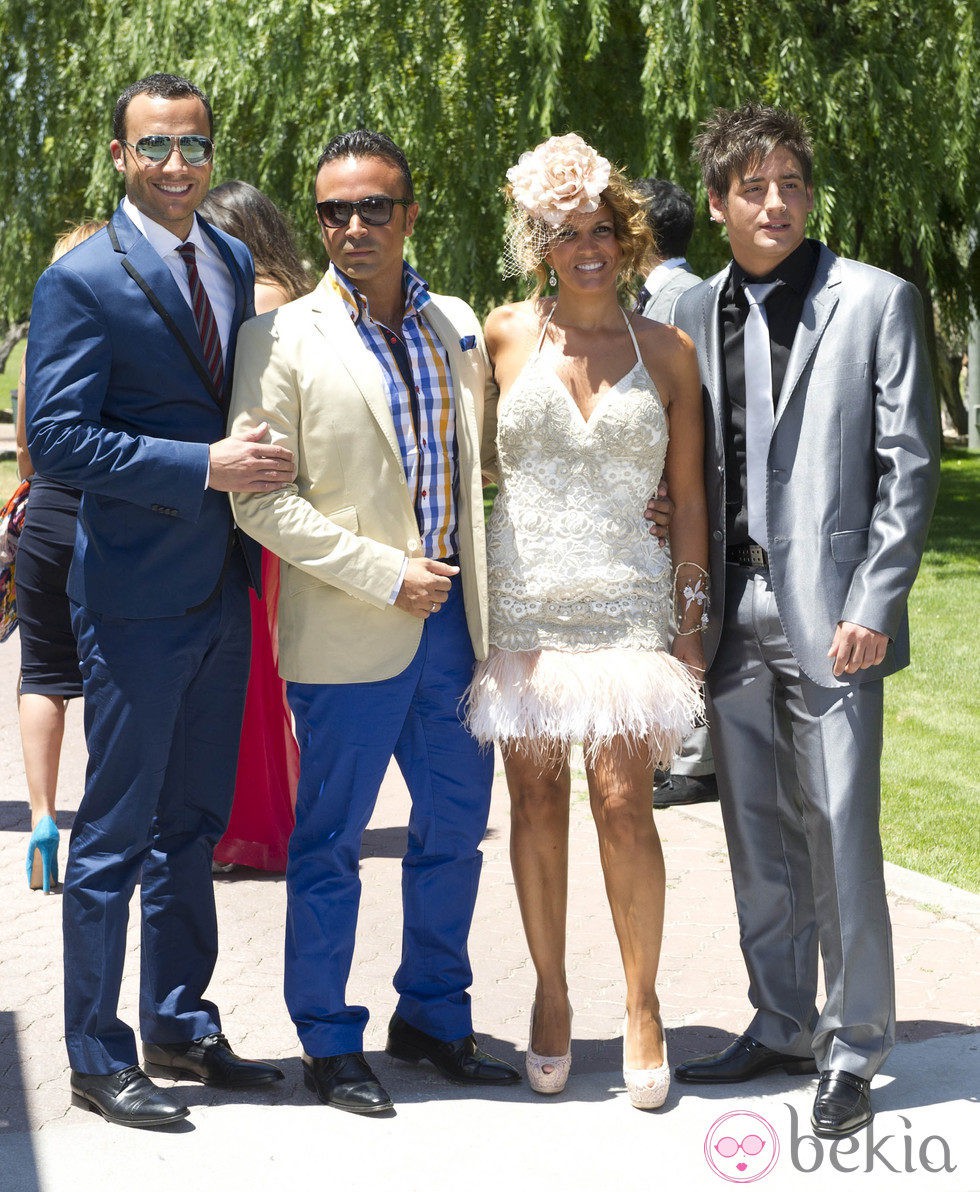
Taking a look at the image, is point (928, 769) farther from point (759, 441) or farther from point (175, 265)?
point (175, 265)

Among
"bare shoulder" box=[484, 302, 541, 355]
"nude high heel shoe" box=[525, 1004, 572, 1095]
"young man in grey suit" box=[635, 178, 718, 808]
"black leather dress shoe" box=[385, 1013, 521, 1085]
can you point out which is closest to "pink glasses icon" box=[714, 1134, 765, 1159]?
"nude high heel shoe" box=[525, 1004, 572, 1095]

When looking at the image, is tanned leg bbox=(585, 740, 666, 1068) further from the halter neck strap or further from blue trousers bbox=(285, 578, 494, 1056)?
the halter neck strap

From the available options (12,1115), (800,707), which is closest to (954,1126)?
(800,707)

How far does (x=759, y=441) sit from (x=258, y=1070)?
1.96 m

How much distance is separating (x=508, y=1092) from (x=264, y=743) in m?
1.92

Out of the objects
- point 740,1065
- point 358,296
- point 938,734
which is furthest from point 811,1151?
point 938,734

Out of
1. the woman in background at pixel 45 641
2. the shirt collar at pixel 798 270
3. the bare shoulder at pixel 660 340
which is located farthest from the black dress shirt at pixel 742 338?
the woman in background at pixel 45 641

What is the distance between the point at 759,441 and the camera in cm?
357

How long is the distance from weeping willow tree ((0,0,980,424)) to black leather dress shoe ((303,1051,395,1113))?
7.44m

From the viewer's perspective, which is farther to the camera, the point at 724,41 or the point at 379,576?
the point at 724,41

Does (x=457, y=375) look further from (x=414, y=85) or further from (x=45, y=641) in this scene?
(x=414, y=85)

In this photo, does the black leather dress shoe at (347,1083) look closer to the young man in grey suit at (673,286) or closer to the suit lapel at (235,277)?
the suit lapel at (235,277)

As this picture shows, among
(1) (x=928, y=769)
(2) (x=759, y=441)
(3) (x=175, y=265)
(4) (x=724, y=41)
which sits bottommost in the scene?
(1) (x=928, y=769)

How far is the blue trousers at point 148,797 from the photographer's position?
346cm
